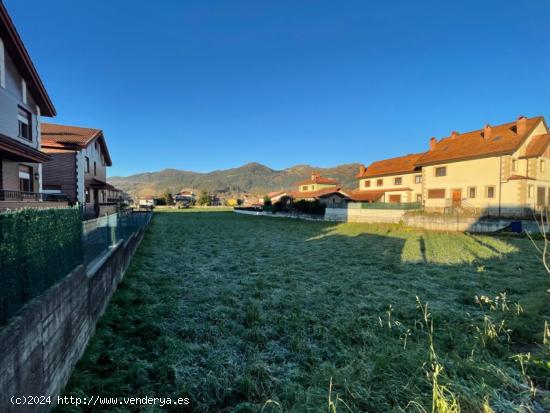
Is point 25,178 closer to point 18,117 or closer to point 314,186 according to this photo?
point 18,117

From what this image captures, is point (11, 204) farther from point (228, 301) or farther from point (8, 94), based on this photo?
point (228, 301)

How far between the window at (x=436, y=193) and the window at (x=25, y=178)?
2952 cm

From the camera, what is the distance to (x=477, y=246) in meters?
12.6

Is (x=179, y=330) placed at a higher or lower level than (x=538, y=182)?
lower

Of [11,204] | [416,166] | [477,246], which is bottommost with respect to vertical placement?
[477,246]

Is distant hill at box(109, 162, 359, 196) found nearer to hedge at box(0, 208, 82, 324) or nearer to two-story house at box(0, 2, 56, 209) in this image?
two-story house at box(0, 2, 56, 209)

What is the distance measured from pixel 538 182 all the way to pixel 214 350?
2710cm

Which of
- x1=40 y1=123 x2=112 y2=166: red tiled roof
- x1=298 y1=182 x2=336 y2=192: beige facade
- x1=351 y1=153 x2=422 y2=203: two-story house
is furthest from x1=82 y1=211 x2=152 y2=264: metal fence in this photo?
x1=298 y1=182 x2=336 y2=192: beige facade

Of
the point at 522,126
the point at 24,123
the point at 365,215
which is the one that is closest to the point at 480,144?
the point at 522,126

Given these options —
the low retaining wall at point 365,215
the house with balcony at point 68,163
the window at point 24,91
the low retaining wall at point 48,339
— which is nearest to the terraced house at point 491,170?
the low retaining wall at point 365,215

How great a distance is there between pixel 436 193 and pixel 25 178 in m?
29.6

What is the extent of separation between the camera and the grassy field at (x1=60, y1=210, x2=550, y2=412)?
9.03 ft

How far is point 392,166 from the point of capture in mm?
33250

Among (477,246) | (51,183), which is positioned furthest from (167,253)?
(477,246)
